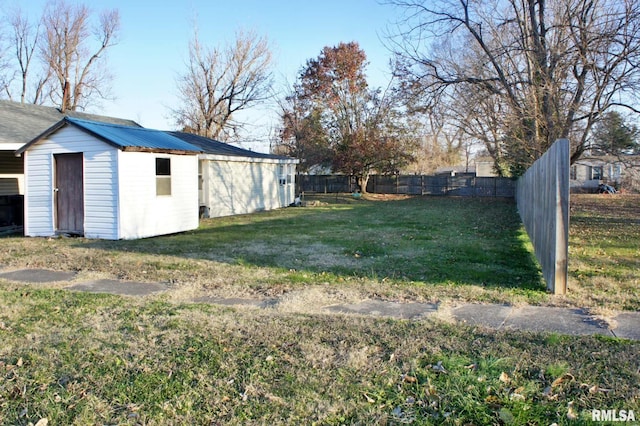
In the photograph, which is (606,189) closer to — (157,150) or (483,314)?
(157,150)

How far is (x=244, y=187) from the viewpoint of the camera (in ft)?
62.1

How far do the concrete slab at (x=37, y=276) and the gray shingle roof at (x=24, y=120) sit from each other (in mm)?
6224

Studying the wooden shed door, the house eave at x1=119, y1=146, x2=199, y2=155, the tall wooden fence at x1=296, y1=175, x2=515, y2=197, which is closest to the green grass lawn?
the house eave at x1=119, y1=146, x2=199, y2=155

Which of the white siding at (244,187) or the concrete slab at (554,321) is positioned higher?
the white siding at (244,187)

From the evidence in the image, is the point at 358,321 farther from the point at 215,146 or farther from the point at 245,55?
the point at 245,55

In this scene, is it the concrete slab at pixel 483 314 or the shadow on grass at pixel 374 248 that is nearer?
the concrete slab at pixel 483 314

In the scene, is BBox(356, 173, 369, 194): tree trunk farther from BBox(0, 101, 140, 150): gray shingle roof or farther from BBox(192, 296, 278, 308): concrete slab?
BBox(192, 296, 278, 308): concrete slab

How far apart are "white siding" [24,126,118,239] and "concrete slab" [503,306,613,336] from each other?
9019mm

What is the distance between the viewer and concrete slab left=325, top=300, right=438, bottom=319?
4859 mm

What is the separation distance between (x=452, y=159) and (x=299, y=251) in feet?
143

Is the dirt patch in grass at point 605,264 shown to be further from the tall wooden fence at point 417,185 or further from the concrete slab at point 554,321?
the tall wooden fence at point 417,185

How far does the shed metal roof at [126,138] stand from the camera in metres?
10.6

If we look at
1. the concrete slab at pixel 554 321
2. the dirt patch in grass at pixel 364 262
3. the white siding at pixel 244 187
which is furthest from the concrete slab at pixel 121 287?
the white siding at pixel 244 187

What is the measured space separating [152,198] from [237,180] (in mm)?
7083
